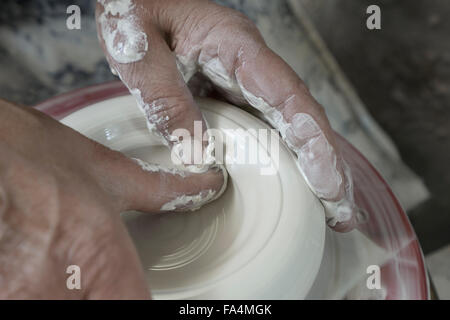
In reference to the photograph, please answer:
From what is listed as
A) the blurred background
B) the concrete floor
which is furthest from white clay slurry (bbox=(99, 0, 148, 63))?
the concrete floor

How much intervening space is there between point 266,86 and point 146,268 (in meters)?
0.45

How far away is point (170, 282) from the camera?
86 centimetres

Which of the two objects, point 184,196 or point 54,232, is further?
point 184,196

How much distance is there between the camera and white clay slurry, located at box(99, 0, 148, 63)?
94 cm

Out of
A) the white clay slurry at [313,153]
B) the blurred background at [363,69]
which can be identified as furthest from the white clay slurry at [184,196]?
the blurred background at [363,69]

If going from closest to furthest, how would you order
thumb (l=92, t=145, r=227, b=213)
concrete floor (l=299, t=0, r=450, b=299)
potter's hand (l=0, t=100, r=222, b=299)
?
potter's hand (l=0, t=100, r=222, b=299) → thumb (l=92, t=145, r=227, b=213) → concrete floor (l=299, t=0, r=450, b=299)

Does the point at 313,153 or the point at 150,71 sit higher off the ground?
the point at 150,71

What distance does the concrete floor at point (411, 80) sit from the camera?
1.53 meters

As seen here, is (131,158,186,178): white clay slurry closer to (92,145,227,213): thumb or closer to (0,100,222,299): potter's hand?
(92,145,227,213): thumb

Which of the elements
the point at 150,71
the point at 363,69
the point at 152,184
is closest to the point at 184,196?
the point at 152,184

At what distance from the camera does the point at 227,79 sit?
1006 mm

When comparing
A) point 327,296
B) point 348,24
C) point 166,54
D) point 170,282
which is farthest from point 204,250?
point 348,24

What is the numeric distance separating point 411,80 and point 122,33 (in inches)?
42.9

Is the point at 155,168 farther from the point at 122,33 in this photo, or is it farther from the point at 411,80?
the point at 411,80
